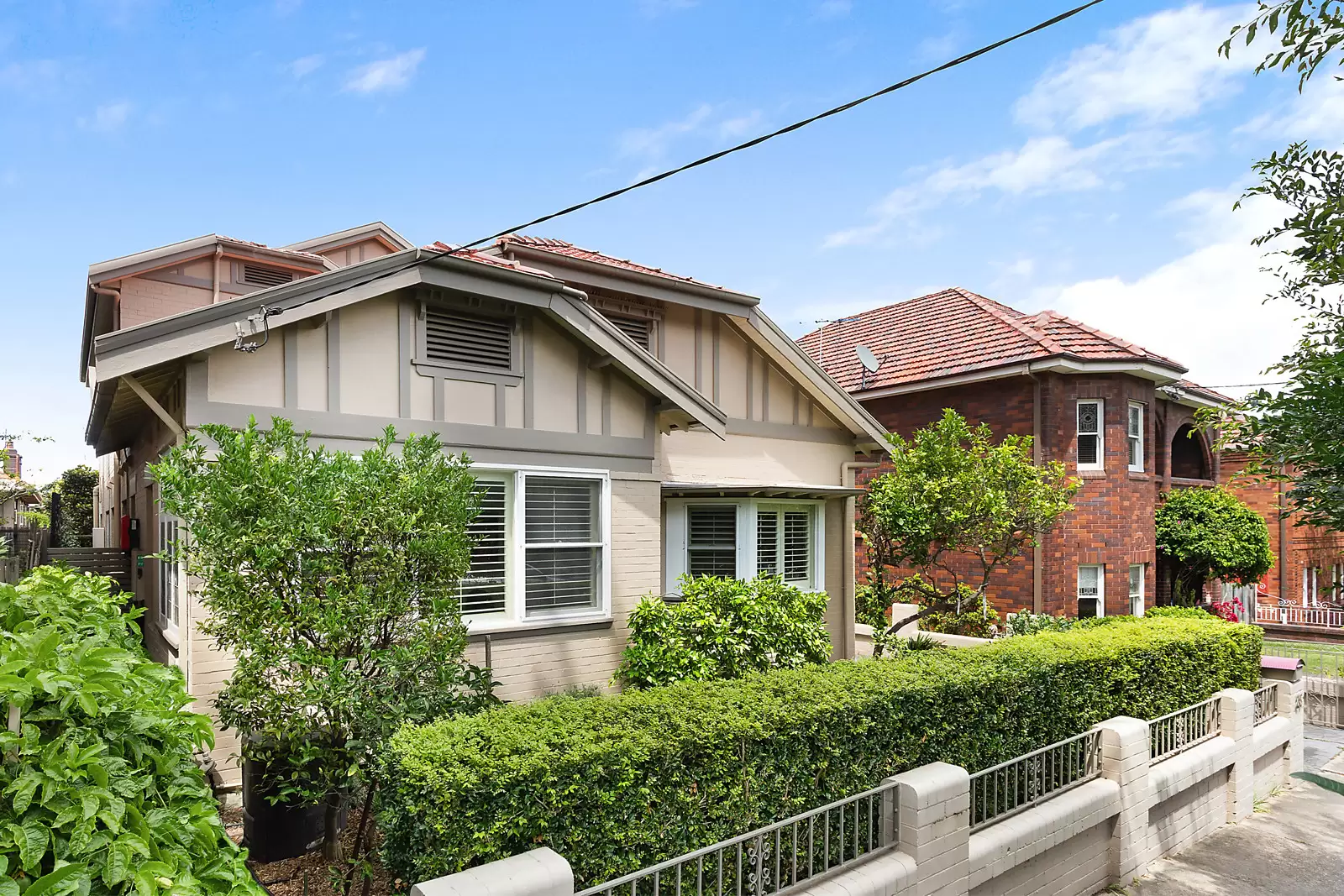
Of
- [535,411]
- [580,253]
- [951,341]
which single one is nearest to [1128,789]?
[535,411]

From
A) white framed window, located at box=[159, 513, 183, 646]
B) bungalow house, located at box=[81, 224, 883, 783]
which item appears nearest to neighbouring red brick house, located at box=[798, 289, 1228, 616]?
bungalow house, located at box=[81, 224, 883, 783]

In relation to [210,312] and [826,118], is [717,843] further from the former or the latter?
[210,312]

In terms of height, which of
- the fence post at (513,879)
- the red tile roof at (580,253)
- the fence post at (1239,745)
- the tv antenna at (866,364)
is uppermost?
the red tile roof at (580,253)

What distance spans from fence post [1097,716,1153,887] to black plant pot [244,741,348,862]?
24.3 feet

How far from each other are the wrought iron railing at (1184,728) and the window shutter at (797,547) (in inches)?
190

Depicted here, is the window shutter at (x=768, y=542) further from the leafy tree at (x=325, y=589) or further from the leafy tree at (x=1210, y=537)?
the leafy tree at (x=1210, y=537)

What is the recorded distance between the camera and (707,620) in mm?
8539

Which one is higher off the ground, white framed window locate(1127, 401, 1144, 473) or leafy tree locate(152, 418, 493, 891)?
white framed window locate(1127, 401, 1144, 473)

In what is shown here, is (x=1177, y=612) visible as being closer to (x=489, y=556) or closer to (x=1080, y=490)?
(x=1080, y=490)

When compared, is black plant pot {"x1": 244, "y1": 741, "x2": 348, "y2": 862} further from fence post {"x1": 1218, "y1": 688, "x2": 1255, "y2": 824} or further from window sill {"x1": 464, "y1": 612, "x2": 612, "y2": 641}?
fence post {"x1": 1218, "y1": 688, "x2": 1255, "y2": 824}

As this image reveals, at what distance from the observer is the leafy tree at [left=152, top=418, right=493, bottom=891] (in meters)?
5.42

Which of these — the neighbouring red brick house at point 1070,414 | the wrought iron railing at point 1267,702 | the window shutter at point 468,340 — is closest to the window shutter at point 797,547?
the window shutter at point 468,340

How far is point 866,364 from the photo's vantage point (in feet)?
61.2

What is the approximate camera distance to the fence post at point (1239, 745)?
994 cm
